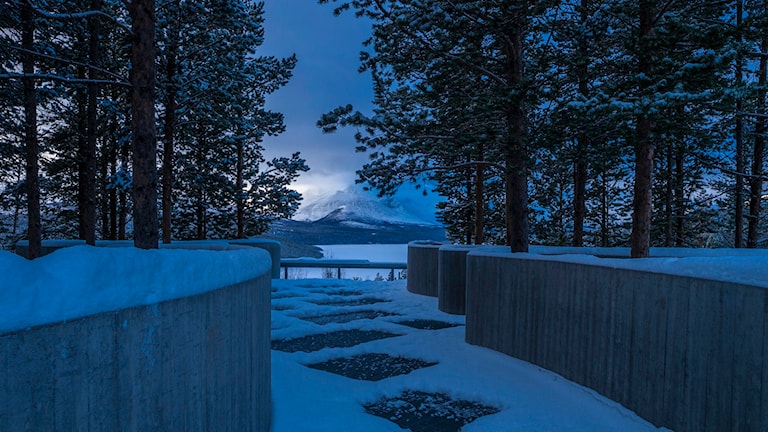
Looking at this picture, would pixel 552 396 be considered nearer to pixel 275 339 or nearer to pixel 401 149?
pixel 275 339

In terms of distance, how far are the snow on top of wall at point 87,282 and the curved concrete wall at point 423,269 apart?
12.6 m

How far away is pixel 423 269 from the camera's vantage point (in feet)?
51.1

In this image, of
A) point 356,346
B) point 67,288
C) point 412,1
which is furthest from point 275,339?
point 67,288

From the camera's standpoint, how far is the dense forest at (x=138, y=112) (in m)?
6.59

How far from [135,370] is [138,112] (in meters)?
5.33

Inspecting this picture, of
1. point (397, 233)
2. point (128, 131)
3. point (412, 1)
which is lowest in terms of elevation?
point (397, 233)

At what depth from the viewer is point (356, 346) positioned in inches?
345

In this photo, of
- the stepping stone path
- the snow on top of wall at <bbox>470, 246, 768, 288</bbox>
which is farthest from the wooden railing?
the snow on top of wall at <bbox>470, 246, 768, 288</bbox>

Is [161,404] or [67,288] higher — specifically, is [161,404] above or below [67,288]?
below

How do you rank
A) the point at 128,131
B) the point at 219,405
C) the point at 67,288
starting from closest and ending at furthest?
the point at 67,288 → the point at 219,405 → the point at 128,131

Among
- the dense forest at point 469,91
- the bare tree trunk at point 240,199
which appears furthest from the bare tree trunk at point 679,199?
the bare tree trunk at point 240,199

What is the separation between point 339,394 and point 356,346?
2.54 m

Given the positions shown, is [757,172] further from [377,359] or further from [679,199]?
[377,359]

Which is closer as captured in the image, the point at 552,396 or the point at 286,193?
the point at 552,396
